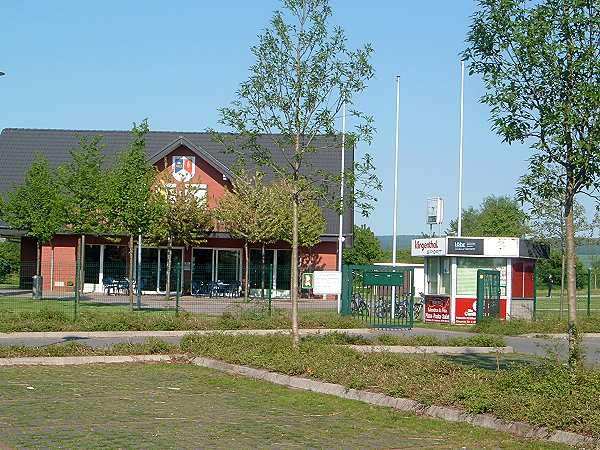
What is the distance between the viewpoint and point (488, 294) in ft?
109

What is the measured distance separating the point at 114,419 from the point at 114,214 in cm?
2493

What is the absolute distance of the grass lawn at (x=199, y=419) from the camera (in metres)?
10.1

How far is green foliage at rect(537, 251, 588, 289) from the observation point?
42.2 metres

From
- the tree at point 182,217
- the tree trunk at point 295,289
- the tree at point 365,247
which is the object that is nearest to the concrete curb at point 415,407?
the tree trunk at point 295,289

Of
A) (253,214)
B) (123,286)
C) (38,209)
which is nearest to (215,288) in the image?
(123,286)

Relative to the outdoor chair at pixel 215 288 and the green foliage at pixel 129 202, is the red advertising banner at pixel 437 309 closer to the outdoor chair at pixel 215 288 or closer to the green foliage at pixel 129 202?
the outdoor chair at pixel 215 288

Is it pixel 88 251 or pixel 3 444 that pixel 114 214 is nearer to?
pixel 88 251

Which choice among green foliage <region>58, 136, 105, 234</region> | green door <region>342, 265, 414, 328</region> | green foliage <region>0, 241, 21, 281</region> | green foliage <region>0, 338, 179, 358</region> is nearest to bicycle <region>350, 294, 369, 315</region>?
green door <region>342, 265, 414, 328</region>

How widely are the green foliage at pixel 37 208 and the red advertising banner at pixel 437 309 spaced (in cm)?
1619

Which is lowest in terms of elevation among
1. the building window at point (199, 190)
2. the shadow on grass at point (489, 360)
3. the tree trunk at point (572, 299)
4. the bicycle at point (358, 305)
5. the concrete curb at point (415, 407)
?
the shadow on grass at point (489, 360)

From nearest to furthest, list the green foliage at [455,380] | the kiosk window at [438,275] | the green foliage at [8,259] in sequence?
1. the green foliage at [455,380]
2. the kiosk window at [438,275]
3. the green foliage at [8,259]

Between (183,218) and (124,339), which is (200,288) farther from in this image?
(124,339)

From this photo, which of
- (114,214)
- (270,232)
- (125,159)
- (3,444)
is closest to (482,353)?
(3,444)

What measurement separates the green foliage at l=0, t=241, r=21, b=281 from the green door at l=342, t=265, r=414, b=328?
94.7ft
